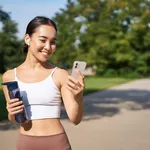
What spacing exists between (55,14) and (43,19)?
46.5 meters

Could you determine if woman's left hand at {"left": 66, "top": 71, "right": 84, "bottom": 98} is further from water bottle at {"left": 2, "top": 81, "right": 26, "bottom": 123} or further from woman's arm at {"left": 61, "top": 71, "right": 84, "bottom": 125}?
water bottle at {"left": 2, "top": 81, "right": 26, "bottom": 123}

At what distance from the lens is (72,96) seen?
5.82 feet

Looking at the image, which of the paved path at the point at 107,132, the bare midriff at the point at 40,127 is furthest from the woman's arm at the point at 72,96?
the paved path at the point at 107,132

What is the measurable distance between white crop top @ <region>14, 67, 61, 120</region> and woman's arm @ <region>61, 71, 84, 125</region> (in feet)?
0.16

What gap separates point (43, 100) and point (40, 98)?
20 mm

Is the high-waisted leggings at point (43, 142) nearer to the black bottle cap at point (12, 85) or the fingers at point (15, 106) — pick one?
the fingers at point (15, 106)

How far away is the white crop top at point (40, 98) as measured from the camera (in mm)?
1794

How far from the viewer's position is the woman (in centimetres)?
179

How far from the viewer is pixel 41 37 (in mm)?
1859

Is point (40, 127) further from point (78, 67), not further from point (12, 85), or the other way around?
point (78, 67)

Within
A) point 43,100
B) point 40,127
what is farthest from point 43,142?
point 43,100

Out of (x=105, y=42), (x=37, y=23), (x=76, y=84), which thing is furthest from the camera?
(x=105, y=42)

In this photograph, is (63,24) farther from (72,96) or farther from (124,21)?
(72,96)

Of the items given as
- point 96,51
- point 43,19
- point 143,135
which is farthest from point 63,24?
point 43,19
